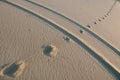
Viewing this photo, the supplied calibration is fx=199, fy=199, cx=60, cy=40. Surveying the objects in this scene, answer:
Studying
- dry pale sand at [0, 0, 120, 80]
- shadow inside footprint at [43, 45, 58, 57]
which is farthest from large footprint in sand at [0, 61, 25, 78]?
shadow inside footprint at [43, 45, 58, 57]

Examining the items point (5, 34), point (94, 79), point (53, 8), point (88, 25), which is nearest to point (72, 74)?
point (94, 79)

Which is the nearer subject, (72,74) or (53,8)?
(72,74)

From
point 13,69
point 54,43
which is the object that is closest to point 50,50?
point 54,43

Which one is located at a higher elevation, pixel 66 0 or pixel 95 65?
pixel 95 65

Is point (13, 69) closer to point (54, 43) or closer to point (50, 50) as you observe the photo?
point (50, 50)

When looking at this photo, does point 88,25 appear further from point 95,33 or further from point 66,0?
point 66,0

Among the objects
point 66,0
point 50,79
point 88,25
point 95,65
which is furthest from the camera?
point 66,0

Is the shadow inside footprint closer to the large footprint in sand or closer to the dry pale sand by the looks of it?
the dry pale sand

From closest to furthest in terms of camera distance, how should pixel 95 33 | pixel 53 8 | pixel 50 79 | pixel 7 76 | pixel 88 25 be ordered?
pixel 7 76
pixel 50 79
pixel 95 33
pixel 88 25
pixel 53 8
